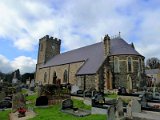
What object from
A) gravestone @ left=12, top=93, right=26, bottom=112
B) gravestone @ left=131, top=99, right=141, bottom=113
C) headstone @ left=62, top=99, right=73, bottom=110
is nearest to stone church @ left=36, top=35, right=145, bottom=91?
gravestone @ left=12, top=93, right=26, bottom=112

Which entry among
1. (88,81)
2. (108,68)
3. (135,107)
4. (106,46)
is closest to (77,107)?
(135,107)

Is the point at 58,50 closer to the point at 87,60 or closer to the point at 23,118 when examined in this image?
the point at 87,60

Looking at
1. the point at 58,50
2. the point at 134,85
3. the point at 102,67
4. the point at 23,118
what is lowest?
the point at 23,118

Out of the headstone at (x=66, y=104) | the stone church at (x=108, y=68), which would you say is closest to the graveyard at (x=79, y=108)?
the headstone at (x=66, y=104)

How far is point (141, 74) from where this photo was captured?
3008cm

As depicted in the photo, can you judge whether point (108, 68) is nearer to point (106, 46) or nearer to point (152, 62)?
point (106, 46)

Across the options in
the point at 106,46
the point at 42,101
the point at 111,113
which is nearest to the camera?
the point at 111,113

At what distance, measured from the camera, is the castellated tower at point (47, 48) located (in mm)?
50938

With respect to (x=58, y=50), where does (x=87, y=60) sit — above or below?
below

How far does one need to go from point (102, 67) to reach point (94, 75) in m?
1.80

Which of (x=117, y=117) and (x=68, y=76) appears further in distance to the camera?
(x=68, y=76)

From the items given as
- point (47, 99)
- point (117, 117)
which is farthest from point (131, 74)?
point (117, 117)

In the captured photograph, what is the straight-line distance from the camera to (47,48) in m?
51.2

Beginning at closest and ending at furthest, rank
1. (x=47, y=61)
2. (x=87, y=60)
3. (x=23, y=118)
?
(x=23, y=118), (x=87, y=60), (x=47, y=61)
